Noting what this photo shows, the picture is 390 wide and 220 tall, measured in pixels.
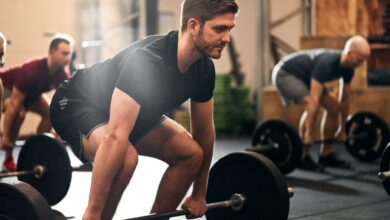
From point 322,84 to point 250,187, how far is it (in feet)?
7.11

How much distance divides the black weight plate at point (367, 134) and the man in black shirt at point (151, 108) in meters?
2.90

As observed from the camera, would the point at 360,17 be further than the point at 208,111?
Yes

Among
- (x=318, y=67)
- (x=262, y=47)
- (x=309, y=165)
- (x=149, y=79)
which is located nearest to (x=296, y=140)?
(x=309, y=165)

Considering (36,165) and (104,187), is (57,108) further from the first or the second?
(36,165)

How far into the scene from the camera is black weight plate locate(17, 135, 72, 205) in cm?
334

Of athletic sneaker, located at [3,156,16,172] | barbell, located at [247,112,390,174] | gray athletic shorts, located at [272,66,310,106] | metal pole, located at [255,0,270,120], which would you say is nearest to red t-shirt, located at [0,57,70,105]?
athletic sneaker, located at [3,156,16,172]

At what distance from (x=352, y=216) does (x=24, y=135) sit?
4.57 meters

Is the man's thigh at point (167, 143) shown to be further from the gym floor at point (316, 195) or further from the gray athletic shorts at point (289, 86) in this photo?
the gray athletic shorts at point (289, 86)

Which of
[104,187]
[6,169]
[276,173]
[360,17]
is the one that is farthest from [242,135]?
[104,187]

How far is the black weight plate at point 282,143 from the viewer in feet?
14.2

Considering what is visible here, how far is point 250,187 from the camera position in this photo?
248 centimetres

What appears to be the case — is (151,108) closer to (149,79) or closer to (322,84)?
(149,79)

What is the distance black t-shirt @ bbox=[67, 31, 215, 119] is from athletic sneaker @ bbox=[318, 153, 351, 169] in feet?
9.26

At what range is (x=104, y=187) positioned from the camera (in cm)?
192
